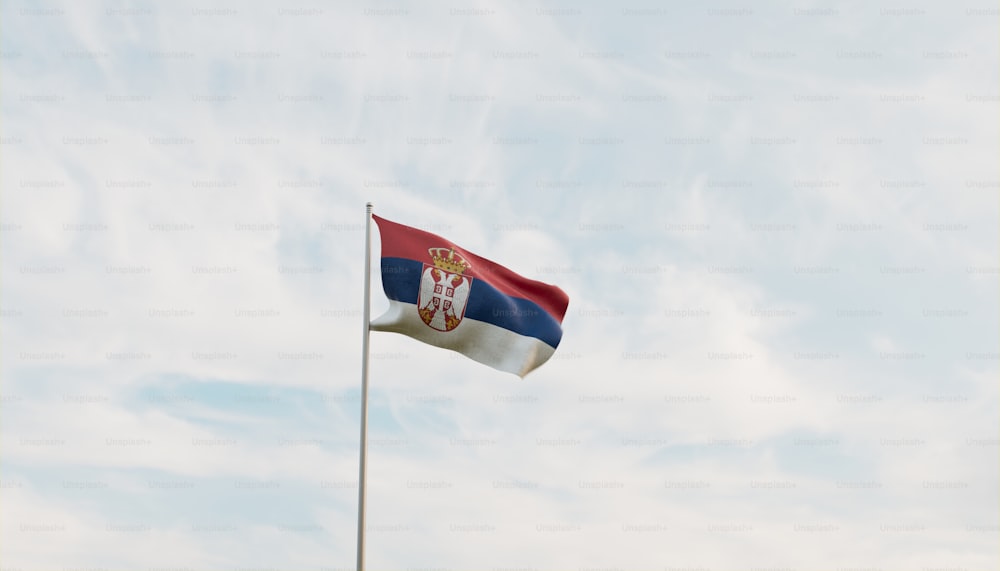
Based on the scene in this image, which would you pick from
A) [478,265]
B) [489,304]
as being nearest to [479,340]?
[489,304]

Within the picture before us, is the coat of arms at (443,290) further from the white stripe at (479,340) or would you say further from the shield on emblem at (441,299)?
the white stripe at (479,340)

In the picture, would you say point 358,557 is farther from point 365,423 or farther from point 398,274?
point 398,274

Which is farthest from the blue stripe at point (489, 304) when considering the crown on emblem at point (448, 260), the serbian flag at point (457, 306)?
the crown on emblem at point (448, 260)

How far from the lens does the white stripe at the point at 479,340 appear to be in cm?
2055

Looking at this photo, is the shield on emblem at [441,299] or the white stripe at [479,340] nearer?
the white stripe at [479,340]

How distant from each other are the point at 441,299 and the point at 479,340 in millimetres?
1169

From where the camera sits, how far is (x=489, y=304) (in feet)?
69.8

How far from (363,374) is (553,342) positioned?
14.1ft

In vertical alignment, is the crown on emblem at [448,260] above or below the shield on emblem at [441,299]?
above

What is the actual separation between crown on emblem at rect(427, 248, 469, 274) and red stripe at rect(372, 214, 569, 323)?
0.09 metres

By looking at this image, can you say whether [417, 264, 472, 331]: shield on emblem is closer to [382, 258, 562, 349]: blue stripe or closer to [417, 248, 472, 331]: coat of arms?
[417, 248, 472, 331]: coat of arms

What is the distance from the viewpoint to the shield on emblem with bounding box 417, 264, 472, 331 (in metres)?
20.7

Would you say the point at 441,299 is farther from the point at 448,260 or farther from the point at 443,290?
the point at 448,260

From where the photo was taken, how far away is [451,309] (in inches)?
820
